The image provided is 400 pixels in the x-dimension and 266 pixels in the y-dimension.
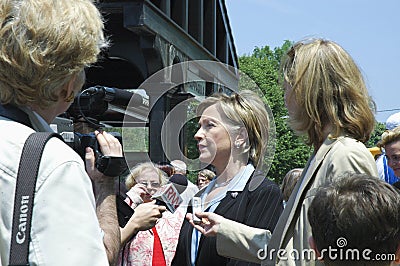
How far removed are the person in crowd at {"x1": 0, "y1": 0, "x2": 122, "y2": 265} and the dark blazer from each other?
1.76m

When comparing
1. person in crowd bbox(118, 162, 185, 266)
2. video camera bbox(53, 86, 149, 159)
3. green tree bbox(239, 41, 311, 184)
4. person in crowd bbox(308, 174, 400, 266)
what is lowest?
green tree bbox(239, 41, 311, 184)

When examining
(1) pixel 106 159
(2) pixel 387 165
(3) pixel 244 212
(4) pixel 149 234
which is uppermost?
(1) pixel 106 159

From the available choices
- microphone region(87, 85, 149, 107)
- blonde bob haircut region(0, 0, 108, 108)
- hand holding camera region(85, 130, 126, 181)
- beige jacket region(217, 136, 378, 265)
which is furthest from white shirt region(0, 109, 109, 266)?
beige jacket region(217, 136, 378, 265)

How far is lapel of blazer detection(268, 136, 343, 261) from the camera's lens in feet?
8.48

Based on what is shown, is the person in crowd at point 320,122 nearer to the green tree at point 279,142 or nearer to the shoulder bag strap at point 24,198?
the shoulder bag strap at point 24,198

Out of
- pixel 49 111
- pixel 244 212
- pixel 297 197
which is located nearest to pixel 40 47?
pixel 49 111

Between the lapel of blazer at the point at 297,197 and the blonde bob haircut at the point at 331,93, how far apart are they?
0.23 feet

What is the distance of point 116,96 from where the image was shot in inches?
107

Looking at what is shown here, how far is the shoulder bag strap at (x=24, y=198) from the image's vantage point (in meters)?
1.54

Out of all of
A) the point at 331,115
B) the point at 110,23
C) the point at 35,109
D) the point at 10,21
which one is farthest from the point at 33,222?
the point at 110,23

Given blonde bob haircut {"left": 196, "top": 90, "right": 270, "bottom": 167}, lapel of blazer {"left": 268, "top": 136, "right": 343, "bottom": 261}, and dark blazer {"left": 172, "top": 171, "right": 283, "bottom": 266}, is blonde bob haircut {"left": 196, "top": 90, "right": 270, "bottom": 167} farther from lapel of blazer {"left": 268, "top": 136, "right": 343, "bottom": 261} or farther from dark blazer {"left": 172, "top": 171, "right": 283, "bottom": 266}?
lapel of blazer {"left": 268, "top": 136, "right": 343, "bottom": 261}

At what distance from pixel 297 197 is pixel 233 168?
1181 millimetres

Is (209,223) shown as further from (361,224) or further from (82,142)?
(361,224)

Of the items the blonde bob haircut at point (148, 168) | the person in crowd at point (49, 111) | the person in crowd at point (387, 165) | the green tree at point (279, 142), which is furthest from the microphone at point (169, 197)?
the green tree at point (279, 142)
